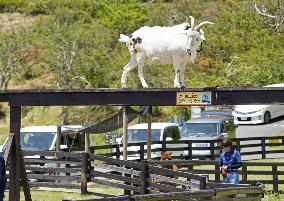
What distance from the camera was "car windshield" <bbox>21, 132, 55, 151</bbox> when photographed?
88.0ft

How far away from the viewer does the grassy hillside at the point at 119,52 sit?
44.5 m

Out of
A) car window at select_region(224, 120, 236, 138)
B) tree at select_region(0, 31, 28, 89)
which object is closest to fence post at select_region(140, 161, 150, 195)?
car window at select_region(224, 120, 236, 138)

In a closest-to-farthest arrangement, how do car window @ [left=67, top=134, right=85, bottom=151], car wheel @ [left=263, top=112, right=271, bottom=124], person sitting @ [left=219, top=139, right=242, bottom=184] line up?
person sitting @ [left=219, top=139, right=242, bottom=184], car window @ [left=67, top=134, right=85, bottom=151], car wheel @ [left=263, top=112, right=271, bottom=124]

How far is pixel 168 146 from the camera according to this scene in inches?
1203

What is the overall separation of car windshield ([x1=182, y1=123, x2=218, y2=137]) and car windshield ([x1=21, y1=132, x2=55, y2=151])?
731 cm

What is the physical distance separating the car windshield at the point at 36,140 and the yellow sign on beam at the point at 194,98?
476 inches

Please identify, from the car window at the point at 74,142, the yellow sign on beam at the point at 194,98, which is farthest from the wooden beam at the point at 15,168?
the car window at the point at 74,142

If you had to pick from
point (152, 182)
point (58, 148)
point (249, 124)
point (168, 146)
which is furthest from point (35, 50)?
point (152, 182)

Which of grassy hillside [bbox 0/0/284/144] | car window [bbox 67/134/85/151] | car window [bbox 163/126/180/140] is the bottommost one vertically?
car window [bbox 67/134/85/151]

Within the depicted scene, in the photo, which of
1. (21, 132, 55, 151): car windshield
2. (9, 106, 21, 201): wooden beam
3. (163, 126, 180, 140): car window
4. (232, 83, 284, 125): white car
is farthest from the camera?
(232, 83, 284, 125): white car

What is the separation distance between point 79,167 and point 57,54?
2769 centimetres

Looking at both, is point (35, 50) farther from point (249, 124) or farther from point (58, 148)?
point (58, 148)

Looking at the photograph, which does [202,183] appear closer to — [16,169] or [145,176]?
[16,169]

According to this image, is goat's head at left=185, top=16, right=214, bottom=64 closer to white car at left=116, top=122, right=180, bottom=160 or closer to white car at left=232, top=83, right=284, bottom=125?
white car at left=116, top=122, right=180, bottom=160
